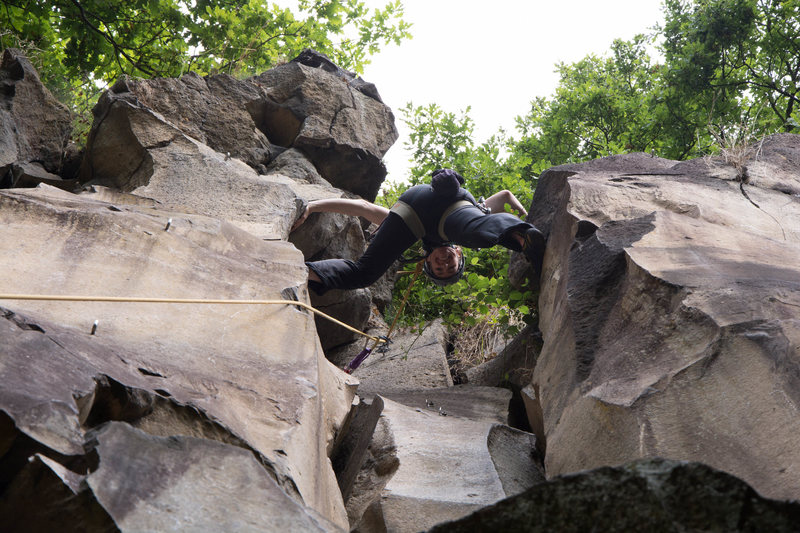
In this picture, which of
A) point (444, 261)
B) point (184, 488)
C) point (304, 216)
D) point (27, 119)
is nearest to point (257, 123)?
point (304, 216)

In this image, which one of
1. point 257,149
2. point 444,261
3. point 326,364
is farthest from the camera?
point 257,149

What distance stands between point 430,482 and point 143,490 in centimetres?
165

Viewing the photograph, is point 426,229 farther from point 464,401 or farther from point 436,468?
point 436,468

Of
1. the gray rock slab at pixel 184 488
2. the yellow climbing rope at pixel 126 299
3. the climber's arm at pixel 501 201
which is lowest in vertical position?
the gray rock slab at pixel 184 488

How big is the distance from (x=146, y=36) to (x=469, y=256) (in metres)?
4.40

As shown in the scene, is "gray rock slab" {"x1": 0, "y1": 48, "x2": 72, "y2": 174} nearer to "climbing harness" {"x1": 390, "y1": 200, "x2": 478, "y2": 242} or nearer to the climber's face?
"climbing harness" {"x1": 390, "y1": 200, "x2": 478, "y2": 242}

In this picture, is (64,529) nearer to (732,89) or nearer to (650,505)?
(650,505)

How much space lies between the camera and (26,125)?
5.08 metres

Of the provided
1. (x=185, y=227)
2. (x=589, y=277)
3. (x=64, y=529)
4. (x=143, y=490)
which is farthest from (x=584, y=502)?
(x=185, y=227)

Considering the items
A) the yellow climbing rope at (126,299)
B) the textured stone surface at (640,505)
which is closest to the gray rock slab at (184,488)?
the textured stone surface at (640,505)

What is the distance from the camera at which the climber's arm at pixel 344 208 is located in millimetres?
5023

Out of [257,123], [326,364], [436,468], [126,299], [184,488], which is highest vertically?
[257,123]

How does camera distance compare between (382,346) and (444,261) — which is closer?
(444,261)

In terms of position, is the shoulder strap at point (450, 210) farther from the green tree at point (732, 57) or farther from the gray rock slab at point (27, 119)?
the green tree at point (732, 57)
